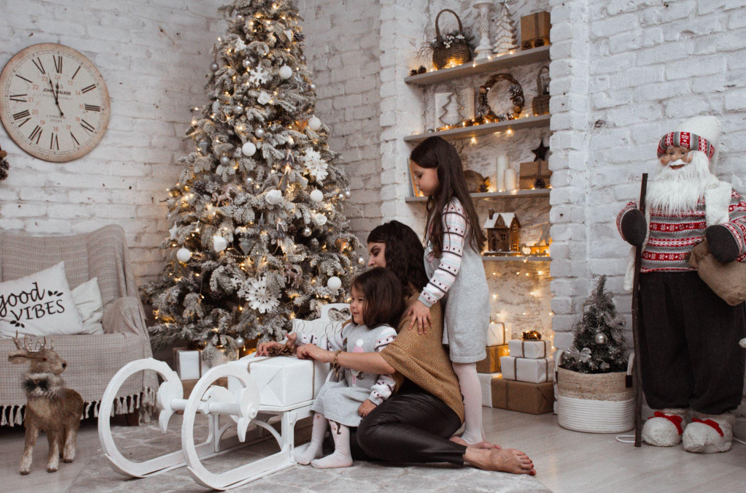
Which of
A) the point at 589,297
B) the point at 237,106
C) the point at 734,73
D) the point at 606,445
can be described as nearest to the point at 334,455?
the point at 606,445

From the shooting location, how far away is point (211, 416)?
305 centimetres

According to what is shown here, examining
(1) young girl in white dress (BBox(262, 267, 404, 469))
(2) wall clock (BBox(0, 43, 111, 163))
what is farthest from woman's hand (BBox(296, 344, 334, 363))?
(2) wall clock (BBox(0, 43, 111, 163))

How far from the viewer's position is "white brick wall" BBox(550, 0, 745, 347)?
3.51 m

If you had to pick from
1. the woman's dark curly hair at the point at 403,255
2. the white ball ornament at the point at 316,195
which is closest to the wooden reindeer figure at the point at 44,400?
the woman's dark curly hair at the point at 403,255

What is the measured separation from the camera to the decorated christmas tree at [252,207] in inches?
165

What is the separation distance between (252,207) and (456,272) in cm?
172

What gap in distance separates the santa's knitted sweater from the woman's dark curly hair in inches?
38.8

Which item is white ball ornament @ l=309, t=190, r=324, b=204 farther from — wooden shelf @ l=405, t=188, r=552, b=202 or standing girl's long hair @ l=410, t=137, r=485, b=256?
standing girl's long hair @ l=410, t=137, r=485, b=256

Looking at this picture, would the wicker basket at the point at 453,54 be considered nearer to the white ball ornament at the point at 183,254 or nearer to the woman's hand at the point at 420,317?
the white ball ornament at the point at 183,254

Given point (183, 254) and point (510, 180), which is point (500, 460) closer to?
point (510, 180)

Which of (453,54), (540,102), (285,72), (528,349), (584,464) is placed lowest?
(584,464)

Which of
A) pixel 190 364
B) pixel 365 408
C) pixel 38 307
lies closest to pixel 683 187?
pixel 365 408

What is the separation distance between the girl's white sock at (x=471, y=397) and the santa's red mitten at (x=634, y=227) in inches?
37.2

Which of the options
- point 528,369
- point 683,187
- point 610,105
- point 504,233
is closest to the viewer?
point 683,187
